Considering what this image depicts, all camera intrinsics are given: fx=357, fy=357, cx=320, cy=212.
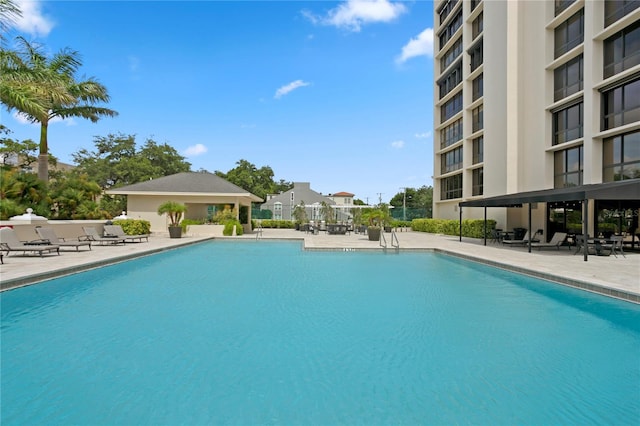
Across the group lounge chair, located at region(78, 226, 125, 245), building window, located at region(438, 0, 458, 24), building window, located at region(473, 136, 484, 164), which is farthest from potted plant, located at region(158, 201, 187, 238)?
building window, located at region(438, 0, 458, 24)

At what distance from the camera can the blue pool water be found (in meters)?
3.20

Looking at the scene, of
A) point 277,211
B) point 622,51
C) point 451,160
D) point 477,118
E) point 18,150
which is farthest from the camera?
point 277,211

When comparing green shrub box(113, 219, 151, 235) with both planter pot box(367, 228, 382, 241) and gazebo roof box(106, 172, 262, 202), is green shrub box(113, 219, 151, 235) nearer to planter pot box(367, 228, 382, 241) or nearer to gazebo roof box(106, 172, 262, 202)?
gazebo roof box(106, 172, 262, 202)

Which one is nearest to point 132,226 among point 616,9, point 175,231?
point 175,231

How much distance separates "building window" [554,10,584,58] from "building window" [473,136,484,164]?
23.8 feet

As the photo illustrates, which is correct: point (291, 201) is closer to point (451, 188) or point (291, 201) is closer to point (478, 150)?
point (451, 188)

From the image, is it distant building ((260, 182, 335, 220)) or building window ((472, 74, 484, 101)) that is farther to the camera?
distant building ((260, 182, 335, 220))

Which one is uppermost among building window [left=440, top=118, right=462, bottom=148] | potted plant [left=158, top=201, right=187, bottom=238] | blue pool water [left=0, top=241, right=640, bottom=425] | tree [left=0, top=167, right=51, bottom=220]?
building window [left=440, top=118, right=462, bottom=148]

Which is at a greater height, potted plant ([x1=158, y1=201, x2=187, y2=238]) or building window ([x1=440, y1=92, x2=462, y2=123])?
building window ([x1=440, y1=92, x2=462, y2=123])

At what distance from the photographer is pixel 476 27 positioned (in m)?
27.0

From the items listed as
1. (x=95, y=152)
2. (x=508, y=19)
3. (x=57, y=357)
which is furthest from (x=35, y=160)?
(x=508, y=19)

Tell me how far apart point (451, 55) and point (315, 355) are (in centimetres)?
3355

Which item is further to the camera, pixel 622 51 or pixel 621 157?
pixel 622 51

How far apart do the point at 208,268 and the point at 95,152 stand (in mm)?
42311
